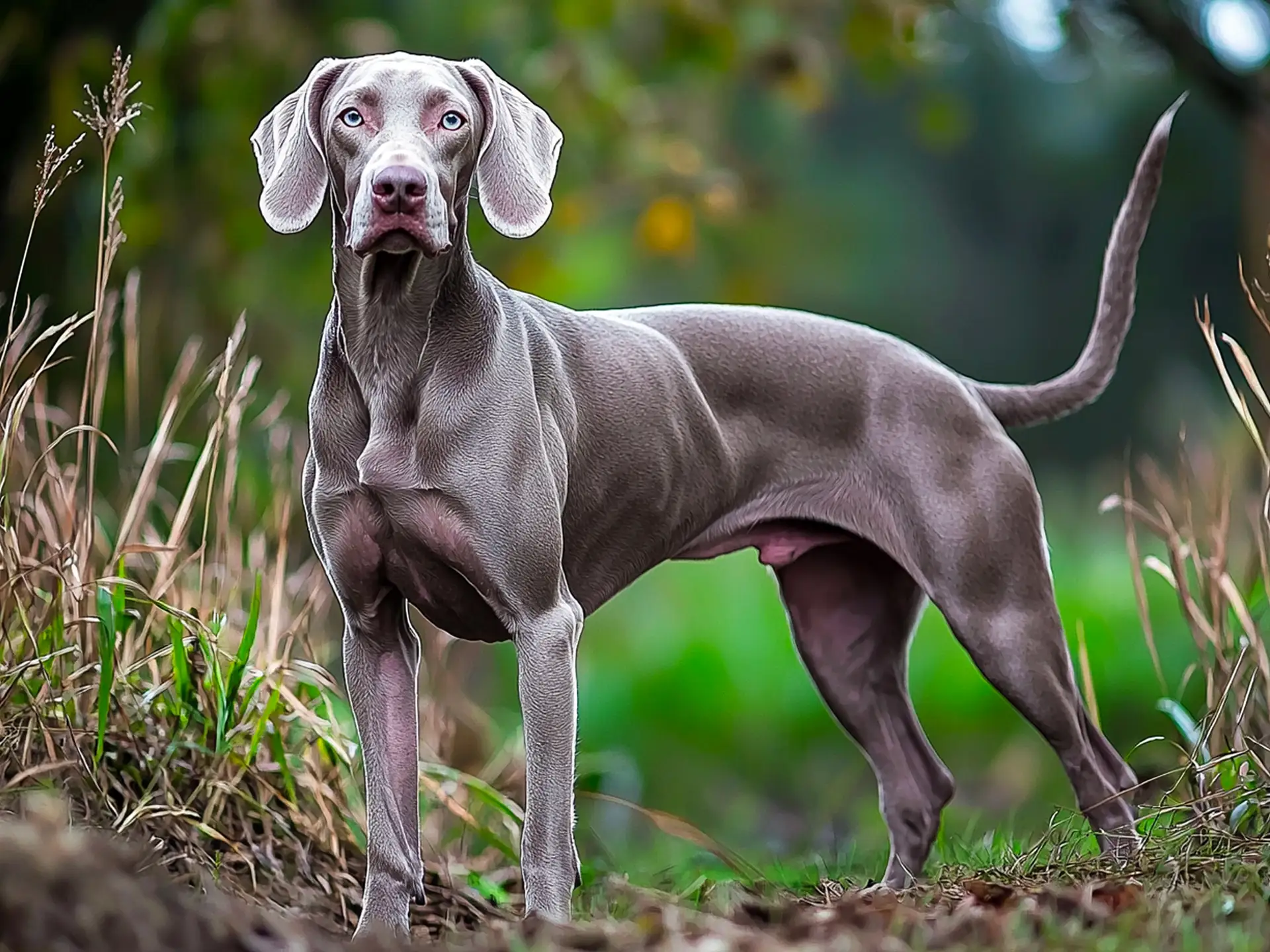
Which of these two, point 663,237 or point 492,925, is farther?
point 663,237

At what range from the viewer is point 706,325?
13.2ft

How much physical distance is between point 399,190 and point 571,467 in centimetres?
87

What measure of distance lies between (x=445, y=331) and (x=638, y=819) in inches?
211

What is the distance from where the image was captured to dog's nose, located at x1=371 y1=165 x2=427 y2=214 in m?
2.85

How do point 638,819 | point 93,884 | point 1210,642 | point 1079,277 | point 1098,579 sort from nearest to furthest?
point 93,884, point 1210,642, point 638,819, point 1098,579, point 1079,277

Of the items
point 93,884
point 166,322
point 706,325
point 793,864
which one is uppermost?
point 706,325

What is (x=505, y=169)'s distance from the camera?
3215 millimetres

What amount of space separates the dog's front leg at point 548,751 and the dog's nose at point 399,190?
872 millimetres

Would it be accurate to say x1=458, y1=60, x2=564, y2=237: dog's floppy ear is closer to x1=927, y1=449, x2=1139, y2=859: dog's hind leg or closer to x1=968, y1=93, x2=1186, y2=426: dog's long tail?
x1=927, y1=449, x2=1139, y2=859: dog's hind leg

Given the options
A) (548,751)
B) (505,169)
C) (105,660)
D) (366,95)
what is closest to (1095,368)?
(505,169)

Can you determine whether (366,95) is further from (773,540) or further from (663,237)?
(663,237)

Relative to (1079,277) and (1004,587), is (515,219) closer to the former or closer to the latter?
(1004,587)

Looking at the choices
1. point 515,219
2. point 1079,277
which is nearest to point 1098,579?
point 515,219

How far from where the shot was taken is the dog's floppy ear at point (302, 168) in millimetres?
3164
